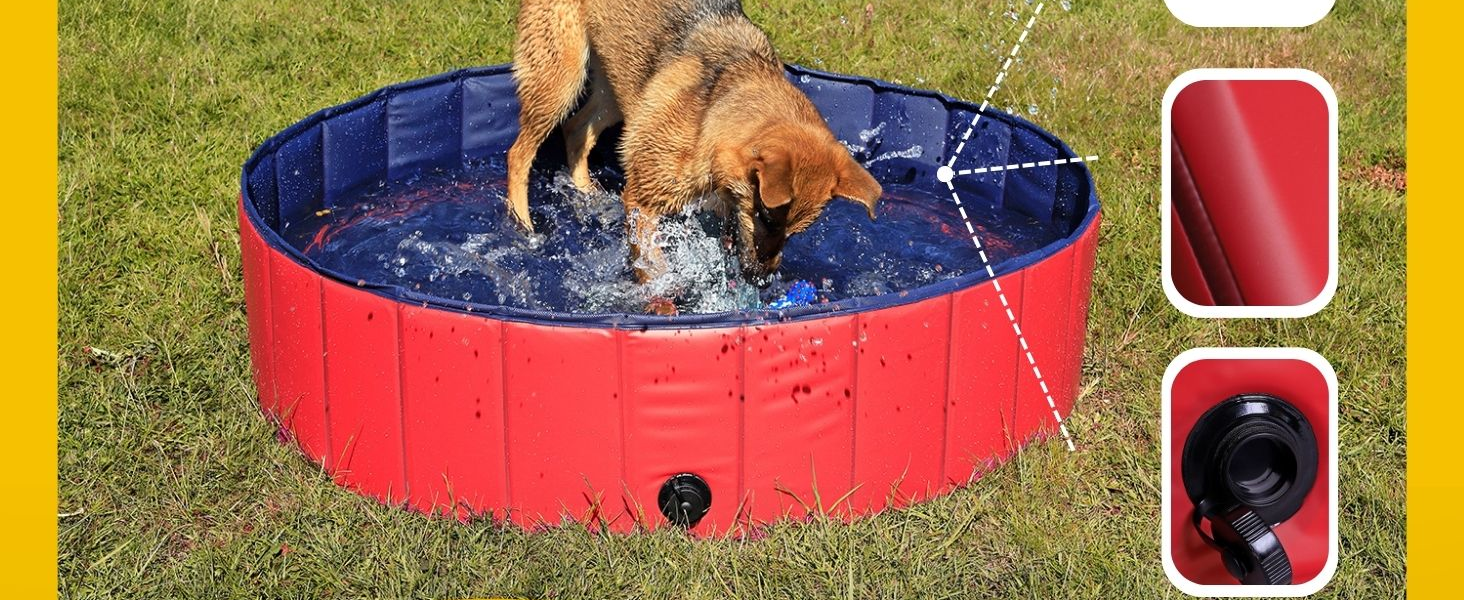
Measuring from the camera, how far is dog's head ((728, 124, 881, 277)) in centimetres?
493

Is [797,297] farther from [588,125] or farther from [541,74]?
[588,125]

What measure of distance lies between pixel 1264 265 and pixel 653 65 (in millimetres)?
3472

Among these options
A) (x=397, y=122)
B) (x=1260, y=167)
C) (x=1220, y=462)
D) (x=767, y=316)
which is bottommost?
(x=397, y=122)

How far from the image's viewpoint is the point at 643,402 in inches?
170

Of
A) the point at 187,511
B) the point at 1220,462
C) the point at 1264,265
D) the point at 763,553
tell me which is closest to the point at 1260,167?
the point at 1264,265

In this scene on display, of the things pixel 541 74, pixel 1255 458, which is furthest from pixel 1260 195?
pixel 541 74

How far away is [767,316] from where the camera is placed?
4273mm

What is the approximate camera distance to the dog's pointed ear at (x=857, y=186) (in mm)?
5012

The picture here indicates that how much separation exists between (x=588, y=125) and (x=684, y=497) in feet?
10.9

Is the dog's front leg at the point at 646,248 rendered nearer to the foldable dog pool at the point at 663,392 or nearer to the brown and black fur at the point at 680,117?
the brown and black fur at the point at 680,117

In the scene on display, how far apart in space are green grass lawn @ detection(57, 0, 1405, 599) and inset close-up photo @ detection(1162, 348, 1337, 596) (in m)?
1.06

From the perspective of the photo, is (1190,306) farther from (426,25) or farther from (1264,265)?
(426,25)

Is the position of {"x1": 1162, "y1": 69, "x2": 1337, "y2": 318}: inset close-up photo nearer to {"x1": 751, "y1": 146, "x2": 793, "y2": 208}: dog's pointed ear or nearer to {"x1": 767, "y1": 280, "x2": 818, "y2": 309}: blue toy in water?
{"x1": 751, "y1": 146, "x2": 793, "y2": 208}: dog's pointed ear

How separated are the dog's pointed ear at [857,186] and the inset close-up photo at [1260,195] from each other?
5.24 ft
